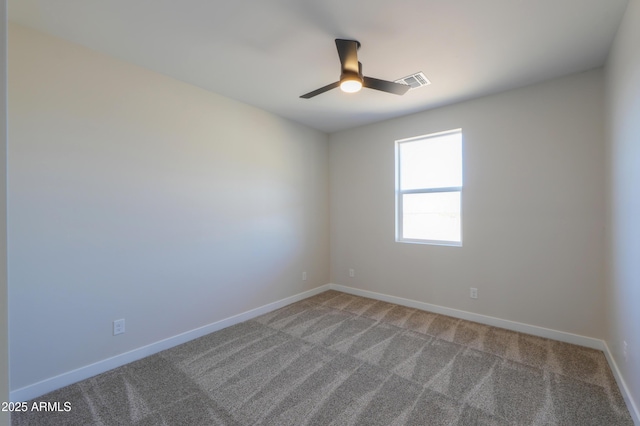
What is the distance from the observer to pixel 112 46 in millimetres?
2148

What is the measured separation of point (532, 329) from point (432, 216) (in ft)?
5.20

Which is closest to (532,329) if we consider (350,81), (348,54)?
(350,81)

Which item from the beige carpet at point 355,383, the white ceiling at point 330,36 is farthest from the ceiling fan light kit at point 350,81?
the beige carpet at point 355,383

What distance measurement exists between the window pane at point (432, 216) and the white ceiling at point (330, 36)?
1335mm

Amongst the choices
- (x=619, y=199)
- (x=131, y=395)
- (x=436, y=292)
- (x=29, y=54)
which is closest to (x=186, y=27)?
(x=29, y=54)

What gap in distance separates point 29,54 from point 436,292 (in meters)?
4.46

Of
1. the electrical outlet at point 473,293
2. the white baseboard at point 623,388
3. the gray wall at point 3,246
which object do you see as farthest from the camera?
the electrical outlet at point 473,293

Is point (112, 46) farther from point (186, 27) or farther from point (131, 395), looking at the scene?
point (131, 395)

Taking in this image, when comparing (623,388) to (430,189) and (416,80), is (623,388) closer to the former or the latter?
(430,189)

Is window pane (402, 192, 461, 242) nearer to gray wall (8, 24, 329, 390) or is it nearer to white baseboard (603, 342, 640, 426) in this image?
white baseboard (603, 342, 640, 426)

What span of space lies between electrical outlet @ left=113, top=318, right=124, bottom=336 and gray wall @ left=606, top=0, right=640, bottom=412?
3.69 meters

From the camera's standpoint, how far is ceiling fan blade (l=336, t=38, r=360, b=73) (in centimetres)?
202

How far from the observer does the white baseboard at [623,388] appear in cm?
162

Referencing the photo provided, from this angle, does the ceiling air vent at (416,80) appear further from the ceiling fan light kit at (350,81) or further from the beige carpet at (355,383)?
the beige carpet at (355,383)
